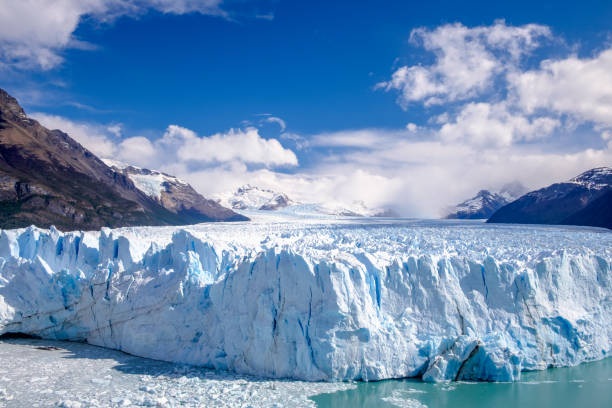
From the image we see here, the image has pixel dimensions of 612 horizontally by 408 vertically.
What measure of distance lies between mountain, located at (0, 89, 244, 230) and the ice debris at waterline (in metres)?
35.2

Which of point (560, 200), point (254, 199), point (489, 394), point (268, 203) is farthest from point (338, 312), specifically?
point (254, 199)

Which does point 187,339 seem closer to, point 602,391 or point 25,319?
point 25,319

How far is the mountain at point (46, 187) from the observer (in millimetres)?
45500

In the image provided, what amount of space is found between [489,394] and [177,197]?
90.3 meters

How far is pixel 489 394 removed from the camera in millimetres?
9297

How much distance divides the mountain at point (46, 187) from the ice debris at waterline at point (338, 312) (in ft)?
116

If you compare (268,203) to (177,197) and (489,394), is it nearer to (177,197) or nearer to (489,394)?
(177,197)

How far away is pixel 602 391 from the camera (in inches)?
363

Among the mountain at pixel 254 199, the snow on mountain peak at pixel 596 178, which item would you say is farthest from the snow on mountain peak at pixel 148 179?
the snow on mountain peak at pixel 596 178

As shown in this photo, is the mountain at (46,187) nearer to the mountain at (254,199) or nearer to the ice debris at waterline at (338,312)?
the ice debris at waterline at (338,312)

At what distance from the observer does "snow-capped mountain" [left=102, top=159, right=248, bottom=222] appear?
90.9 metres

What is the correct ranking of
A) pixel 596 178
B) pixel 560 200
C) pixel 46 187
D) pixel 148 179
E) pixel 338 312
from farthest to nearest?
pixel 148 179, pixel 596 178, pixel 560 200, pixel 46 187, pixel 338 312

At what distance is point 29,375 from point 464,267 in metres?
10.5

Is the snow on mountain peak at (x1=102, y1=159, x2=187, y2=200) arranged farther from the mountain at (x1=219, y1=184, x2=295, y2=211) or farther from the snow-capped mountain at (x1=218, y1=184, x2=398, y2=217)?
the mountain at (x1=219, y1=184, x2=295, y2=211)
